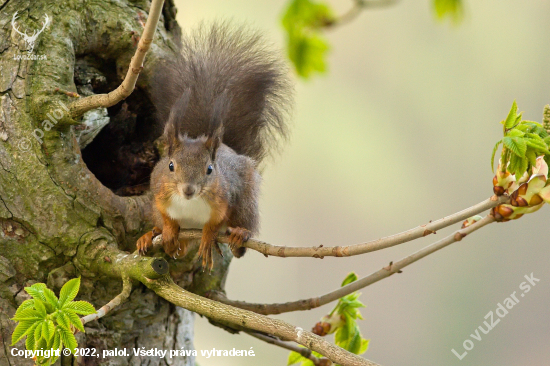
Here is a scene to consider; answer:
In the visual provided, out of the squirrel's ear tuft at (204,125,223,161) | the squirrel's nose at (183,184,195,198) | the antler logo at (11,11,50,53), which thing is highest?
the antler logo at (11,11,50,53)

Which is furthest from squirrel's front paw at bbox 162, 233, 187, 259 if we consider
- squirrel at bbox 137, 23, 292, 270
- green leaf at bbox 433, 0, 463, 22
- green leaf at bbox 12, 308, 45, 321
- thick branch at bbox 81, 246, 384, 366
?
green leaf at bbox 433, 0, 463, 22

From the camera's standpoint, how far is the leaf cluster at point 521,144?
3.03 feet

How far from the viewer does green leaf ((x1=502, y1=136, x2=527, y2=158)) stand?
3.00ft

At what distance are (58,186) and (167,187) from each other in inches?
10.6

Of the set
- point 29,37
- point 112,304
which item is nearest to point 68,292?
point 112,304

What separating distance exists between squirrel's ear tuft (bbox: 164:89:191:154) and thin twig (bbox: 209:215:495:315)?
18.7 inches

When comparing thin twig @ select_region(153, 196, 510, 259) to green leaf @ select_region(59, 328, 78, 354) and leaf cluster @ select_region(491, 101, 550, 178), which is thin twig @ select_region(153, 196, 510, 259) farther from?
green leaf @ select_region(59, 328, 78, 354)

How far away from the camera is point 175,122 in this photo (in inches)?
58.5

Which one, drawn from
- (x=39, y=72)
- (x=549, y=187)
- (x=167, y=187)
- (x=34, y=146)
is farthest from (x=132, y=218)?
(x=549, y=187)

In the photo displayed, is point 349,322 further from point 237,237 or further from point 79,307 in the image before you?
point 79,307

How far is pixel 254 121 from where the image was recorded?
1.77 meters

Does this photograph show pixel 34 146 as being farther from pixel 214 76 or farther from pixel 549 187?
pixel 549 187

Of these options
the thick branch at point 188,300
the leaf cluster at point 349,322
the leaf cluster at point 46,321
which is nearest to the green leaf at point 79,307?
the leaf cluster at point 46,321

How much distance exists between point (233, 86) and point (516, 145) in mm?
996
